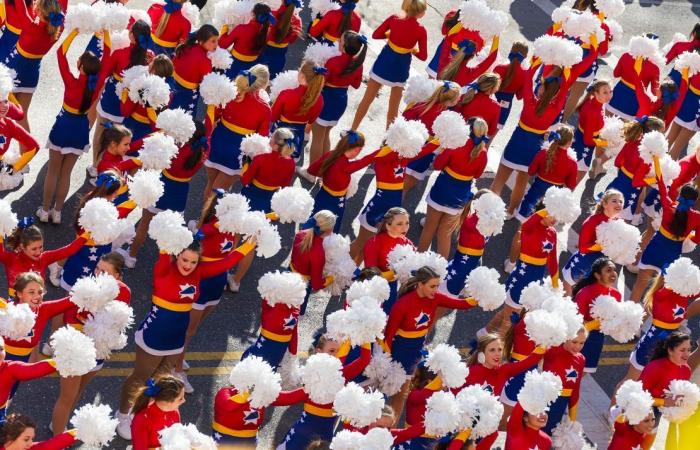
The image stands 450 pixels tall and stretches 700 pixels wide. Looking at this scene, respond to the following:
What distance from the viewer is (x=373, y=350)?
8.61 m

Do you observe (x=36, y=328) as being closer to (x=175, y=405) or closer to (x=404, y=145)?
(x=175, y=405)

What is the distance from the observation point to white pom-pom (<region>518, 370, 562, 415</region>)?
7551 millimetres

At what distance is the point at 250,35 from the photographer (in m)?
11.8

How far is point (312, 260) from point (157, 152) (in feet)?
5.07

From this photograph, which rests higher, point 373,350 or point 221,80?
point 221,80

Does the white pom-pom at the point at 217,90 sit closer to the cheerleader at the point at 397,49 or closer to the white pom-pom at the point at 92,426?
the cheerleader at the point at 397,49

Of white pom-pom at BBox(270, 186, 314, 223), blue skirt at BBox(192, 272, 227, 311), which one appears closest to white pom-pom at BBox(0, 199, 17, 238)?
blue skirt at BBox(192, 272, 227, 311)

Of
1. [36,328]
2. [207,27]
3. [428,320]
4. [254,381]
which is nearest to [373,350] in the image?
[428,320]

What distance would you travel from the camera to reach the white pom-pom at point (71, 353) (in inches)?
276

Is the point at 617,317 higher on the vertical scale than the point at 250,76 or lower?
lower

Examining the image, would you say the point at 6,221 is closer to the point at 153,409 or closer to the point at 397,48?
the point at 153,409

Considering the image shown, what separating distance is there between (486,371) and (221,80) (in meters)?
3.63

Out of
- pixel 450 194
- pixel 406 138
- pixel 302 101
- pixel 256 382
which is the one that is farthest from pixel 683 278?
pixel 256 382

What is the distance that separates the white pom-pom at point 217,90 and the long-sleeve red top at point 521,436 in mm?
3951
